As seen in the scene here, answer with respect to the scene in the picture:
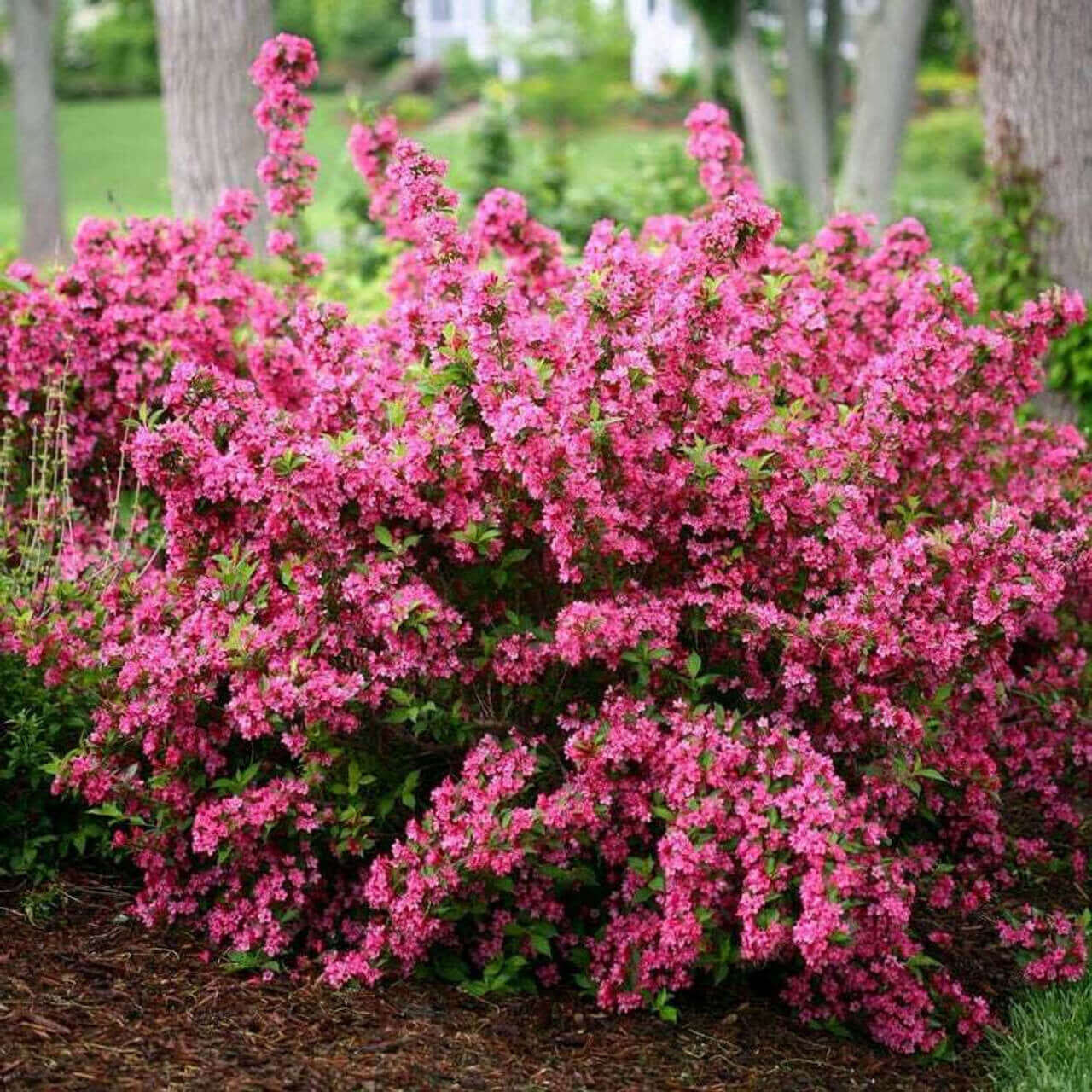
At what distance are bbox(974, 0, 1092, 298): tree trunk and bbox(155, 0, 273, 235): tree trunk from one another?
3831 millimetres

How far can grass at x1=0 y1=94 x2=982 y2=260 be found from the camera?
89.7ft

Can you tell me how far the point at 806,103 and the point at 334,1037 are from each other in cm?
1286

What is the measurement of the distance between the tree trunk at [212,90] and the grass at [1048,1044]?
6203 millimetres

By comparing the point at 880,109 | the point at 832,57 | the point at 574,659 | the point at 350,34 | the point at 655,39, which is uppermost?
the point at 350,34

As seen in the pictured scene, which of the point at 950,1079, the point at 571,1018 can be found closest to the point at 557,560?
the point at 571,1018

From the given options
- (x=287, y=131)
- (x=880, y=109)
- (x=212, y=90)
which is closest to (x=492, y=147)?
(x=880, y=109)

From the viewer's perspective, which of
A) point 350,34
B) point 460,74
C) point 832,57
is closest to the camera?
point 832,57

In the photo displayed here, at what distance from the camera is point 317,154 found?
31.0m

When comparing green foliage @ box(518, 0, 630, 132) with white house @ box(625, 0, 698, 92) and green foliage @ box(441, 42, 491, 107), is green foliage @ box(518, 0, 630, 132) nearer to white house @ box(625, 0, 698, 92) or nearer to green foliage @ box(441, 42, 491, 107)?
white house @ box(625, 0, 698, 92)

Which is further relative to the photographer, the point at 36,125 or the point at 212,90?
the point at 36,125

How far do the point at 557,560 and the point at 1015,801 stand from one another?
201cm

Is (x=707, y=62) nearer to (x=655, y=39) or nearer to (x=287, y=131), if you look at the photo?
(x=287, y=131)

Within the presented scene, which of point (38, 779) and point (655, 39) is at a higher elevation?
point (655, 39)

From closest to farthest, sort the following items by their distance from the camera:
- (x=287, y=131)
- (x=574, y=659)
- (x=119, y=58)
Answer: (x=574, y=659), (x=287, y=131), (x=119, y=58)
